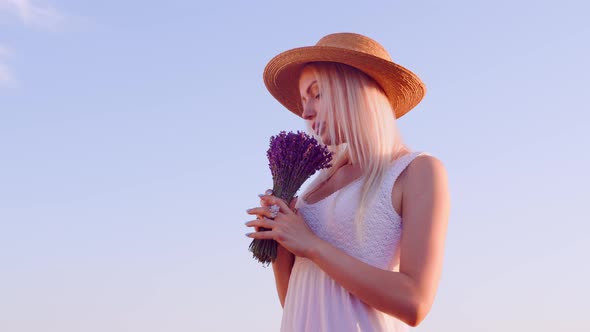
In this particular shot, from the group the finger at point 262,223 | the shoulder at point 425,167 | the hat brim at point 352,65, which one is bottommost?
the finger at point 262,223

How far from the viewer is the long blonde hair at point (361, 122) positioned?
162 inches

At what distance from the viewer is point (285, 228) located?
3812mm

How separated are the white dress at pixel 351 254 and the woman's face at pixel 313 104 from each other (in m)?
0.37

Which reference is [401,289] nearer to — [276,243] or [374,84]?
[276,243]

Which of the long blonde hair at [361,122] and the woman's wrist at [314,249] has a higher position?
the long blonde hair at [361,122]

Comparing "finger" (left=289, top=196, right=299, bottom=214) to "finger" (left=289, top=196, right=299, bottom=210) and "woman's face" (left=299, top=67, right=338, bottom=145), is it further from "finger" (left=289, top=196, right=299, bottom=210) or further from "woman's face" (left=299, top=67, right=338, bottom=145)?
"woman's face" (left=299, top=67, right=338, bottom=145)

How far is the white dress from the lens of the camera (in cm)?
385

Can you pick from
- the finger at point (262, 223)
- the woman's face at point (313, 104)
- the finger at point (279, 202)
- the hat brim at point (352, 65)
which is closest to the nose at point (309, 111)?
the woman's face at point (313, 104)

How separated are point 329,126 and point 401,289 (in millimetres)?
1063

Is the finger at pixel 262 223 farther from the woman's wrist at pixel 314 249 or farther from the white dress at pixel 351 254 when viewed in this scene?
the white dress at pixel 351 254

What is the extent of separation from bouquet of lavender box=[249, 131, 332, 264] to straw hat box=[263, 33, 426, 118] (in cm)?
60

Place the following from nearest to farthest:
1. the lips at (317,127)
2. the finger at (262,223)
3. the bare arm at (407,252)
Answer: the bare arm at (407,252), the finger at (262,223), the lips at (317,127)

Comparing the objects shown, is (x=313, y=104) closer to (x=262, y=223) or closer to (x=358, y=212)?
(x=358, y=212)

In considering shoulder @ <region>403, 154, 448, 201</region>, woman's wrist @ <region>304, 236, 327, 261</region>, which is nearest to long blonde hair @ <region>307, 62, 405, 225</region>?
shoulder @ <region>403, 154, 448, 201</region>
